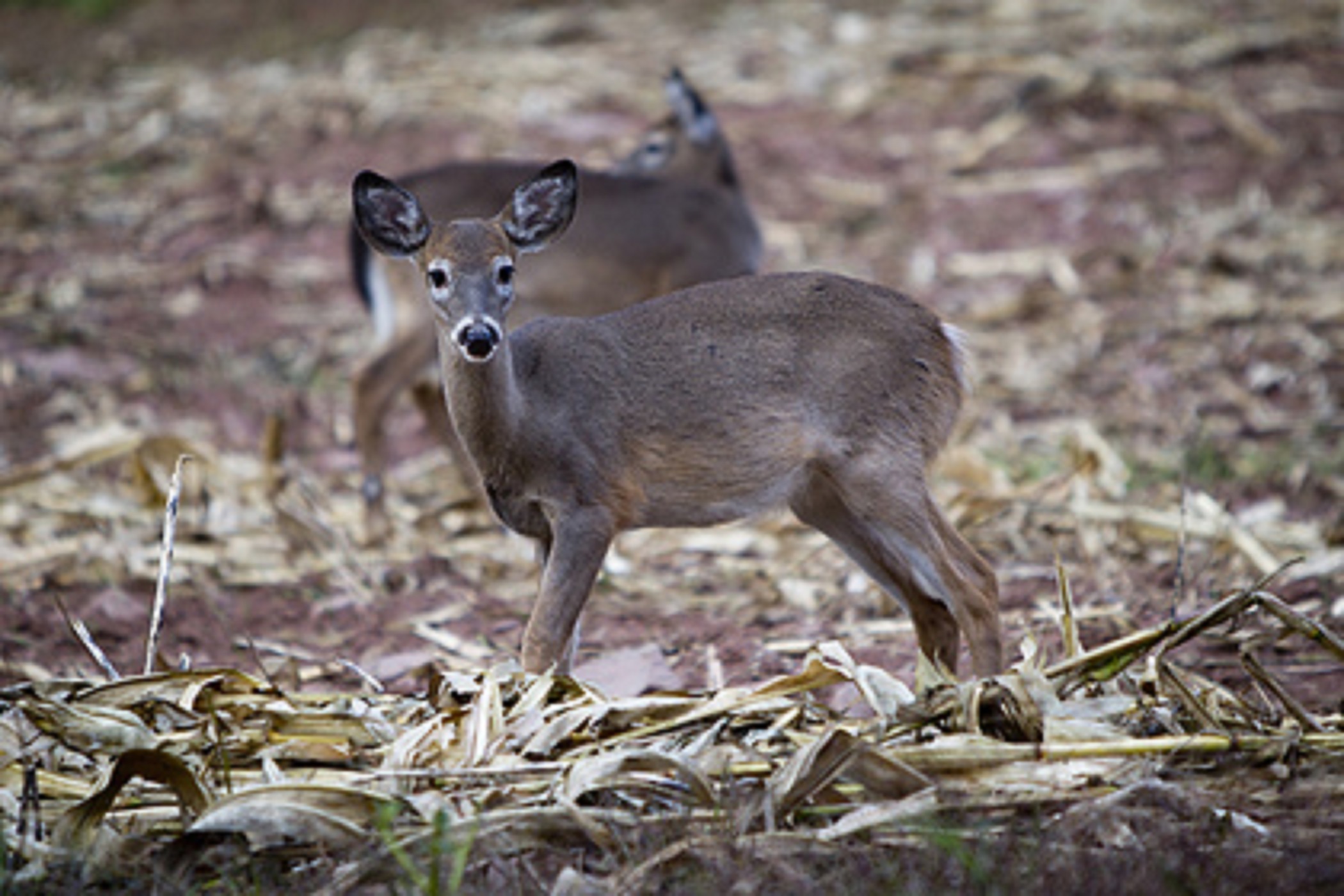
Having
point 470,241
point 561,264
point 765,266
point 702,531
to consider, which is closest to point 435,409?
point 561,264

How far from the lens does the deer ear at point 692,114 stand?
384 inches

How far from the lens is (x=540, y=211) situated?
525 centimetres

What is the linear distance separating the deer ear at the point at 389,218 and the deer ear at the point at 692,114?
15.5ft

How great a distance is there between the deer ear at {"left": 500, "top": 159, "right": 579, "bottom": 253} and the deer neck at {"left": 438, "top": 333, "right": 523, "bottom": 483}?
0.34 metres

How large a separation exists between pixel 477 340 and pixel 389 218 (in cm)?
65

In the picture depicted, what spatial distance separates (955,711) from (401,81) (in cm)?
1019

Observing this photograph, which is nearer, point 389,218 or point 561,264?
point 389,218

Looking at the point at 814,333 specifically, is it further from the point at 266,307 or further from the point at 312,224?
the point at 312,224

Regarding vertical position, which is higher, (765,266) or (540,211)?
(540,211)

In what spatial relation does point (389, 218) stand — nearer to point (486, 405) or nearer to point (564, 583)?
point (486, 405)

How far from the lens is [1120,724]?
13.9 ft

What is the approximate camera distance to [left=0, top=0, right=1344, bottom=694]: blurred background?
6.42 meters

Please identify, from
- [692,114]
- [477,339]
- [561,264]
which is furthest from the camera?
[692,114]

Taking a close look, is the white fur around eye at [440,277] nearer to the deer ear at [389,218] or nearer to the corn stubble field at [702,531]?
the deer ear at [389,218]
